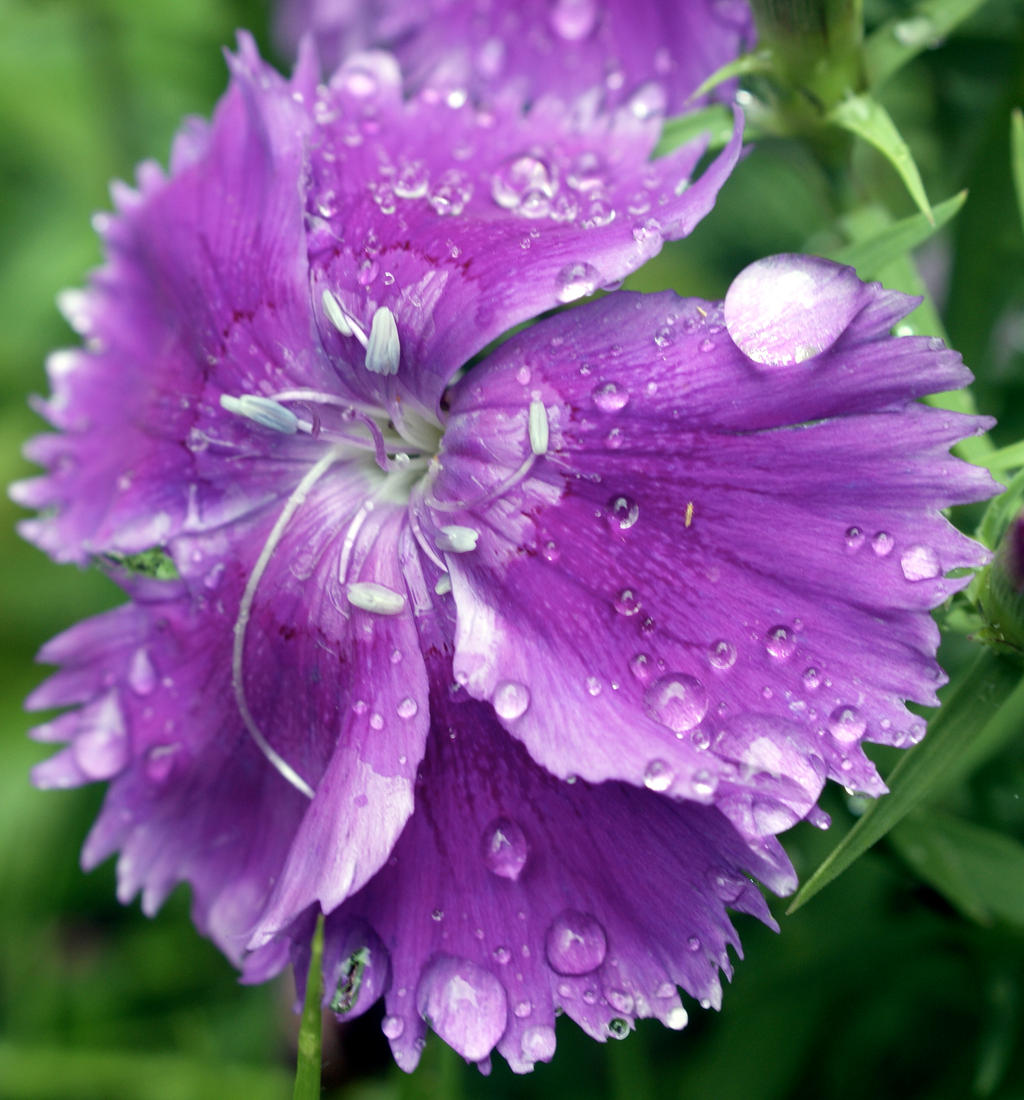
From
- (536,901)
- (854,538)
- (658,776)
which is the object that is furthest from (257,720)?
(854,538)

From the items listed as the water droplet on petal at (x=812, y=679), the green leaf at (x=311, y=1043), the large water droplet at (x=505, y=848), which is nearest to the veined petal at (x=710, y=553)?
the water droplet on petal at (x=812, y=679)

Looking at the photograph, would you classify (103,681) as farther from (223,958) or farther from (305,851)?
(223,958)

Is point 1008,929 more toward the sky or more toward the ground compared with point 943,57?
more toward the ground

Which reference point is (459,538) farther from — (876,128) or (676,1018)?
(876,128)

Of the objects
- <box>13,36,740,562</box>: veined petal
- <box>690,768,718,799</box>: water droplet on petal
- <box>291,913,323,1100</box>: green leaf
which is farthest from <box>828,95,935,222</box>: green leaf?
<box>291,913,323,1100</box>: green leaf

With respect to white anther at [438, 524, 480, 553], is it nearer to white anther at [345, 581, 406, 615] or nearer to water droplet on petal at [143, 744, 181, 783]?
white anther at [345, 581, 406, 615]

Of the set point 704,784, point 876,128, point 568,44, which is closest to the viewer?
point 704,784

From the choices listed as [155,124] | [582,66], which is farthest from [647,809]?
[155,124]

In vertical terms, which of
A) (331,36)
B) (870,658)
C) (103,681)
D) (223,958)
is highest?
(331,36)
